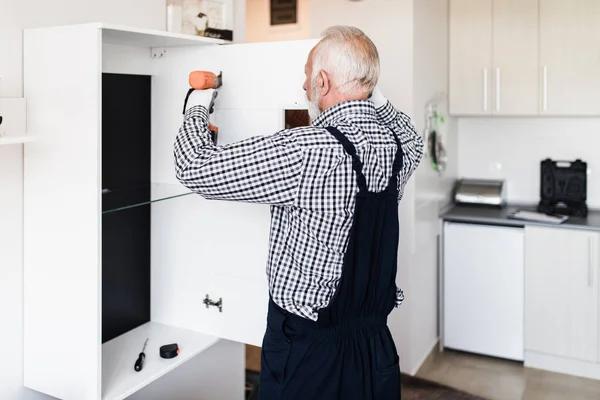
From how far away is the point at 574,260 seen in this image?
3.76 meters

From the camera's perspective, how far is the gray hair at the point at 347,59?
162cm

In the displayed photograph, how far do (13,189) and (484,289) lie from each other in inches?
120

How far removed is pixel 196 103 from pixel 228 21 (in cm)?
69

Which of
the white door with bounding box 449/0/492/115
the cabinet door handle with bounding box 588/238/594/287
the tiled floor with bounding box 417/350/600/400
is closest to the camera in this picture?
the tiled floor with bounding box 417/350/600/400

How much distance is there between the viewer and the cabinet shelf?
2010 mm

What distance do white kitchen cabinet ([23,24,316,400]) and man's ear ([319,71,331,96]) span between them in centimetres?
22

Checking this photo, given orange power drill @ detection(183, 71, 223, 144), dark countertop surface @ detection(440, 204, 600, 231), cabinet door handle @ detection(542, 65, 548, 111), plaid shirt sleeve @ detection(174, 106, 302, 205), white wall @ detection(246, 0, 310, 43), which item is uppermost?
white wall @ detection(246, 0, 310, 43)

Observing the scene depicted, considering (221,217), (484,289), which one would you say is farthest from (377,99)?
(484,289)

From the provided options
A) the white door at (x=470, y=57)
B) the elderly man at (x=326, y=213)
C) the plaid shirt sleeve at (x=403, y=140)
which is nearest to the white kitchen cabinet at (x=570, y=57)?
the white door at (x=470, y=57)

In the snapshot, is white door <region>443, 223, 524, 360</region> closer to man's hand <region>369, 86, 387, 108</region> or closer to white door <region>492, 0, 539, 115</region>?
white door <region>492, 0, 539, 115</region>

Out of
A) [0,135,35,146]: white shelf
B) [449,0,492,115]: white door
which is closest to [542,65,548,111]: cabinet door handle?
[449,0,492,115]: white door

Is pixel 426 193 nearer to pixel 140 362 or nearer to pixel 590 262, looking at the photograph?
pixel 590 262

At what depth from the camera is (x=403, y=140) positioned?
6.14 ft

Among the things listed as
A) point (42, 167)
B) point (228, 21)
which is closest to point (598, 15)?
point (228, 21)
